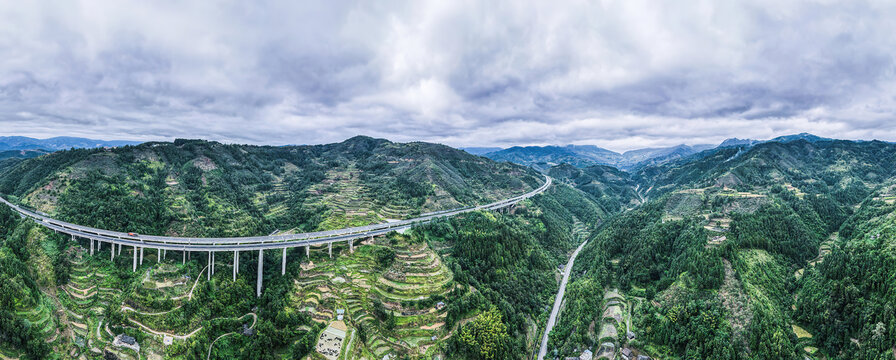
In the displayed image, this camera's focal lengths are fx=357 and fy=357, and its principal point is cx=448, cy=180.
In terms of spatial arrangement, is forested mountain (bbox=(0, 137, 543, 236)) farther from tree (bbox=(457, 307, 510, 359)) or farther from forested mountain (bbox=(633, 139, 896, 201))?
forested mountain (bbox=(633, 139, 896, 201))

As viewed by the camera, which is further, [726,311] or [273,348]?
[726,311]

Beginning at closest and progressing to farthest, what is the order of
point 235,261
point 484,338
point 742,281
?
point 484,338 < point 742,281 < point 235,261

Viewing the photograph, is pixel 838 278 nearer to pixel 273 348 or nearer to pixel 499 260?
pixel 499 260

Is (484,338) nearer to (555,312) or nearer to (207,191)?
(555,312)

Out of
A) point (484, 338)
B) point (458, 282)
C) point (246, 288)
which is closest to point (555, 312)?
point (458, 282)

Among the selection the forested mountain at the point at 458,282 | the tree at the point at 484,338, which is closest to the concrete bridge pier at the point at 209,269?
the forested mountain at the point at 458,282

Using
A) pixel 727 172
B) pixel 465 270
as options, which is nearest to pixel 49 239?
pixel 465 270

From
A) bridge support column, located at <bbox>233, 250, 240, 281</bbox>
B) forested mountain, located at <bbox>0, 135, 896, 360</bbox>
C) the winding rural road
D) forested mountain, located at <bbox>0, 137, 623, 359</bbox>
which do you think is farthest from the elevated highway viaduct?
the winding rural road

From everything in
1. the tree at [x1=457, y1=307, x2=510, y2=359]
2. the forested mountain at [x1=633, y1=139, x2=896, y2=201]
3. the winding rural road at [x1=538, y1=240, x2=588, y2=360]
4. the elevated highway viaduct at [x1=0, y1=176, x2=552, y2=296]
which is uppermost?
the forested mountain at [x1=633, y1=139, x2=896, y2=201]
